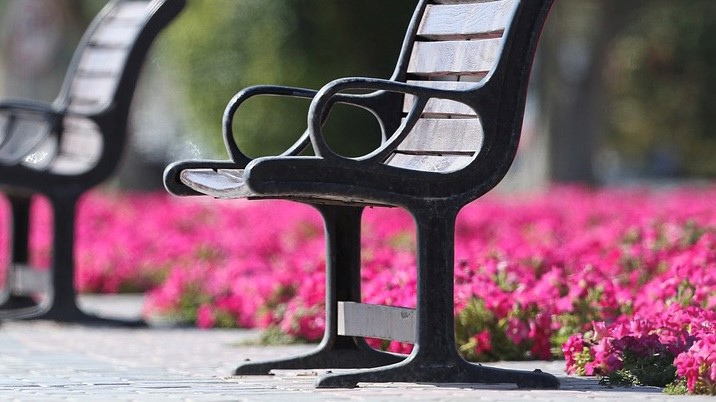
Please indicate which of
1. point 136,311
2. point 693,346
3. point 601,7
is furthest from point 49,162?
point 601,7

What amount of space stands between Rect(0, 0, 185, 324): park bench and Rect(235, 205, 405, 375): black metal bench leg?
2.76m

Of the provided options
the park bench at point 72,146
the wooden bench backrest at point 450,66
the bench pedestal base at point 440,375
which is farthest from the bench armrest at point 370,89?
A: the park bench at point 72,146

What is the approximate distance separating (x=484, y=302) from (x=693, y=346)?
1.60 m

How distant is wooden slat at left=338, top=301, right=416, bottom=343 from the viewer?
562 centimetres

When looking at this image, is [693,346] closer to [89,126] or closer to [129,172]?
[89,126]

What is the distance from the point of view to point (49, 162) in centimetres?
894

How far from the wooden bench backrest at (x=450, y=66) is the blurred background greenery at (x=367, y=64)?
31.1ft

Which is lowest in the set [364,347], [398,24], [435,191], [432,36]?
[364,347]

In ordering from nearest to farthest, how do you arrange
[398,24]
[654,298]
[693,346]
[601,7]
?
1. [693,346]
2. [654,298]
3. [398,24]
4. [601,7]

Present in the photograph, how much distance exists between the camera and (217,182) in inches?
226

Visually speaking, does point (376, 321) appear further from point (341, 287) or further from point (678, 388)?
point (678, 388)

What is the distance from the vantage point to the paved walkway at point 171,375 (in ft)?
17.1

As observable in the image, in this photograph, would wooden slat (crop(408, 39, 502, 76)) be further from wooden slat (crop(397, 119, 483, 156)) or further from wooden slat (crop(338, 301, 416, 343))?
wooden slat (crop(338, 301, 416, 343))

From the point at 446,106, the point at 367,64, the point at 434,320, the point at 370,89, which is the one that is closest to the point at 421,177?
the point at 370,89
